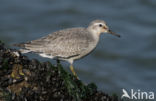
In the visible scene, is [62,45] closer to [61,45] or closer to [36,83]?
[61,45]

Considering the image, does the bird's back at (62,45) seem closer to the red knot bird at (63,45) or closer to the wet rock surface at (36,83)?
the red knot bird at (63,45)

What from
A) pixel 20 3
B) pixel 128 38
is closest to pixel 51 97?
pixel 128 38

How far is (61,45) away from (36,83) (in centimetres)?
295

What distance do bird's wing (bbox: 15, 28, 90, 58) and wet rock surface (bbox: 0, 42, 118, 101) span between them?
1739 mm

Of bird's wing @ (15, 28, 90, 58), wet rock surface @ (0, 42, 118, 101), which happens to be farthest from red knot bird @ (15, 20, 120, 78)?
wet rock surface @ (0, 42, 118, 101)

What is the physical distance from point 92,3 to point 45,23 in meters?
3.51

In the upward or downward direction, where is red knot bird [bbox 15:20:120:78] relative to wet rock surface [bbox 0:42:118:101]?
upward

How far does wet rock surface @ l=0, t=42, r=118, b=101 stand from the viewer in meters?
8.00

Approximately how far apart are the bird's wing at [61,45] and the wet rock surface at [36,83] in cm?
174

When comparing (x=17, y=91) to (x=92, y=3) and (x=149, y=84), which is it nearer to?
(x=149, y=84)

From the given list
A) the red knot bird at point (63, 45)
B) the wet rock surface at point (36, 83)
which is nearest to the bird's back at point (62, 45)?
the red knot bird at point (63, 45)

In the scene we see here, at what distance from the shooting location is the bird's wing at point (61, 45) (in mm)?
11086

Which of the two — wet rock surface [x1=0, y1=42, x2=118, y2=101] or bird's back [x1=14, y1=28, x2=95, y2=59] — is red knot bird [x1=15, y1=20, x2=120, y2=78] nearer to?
bird's back [x1=14, y1=28, x2=95, y2=59]

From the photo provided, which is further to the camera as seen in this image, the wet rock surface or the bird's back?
the bird's back
